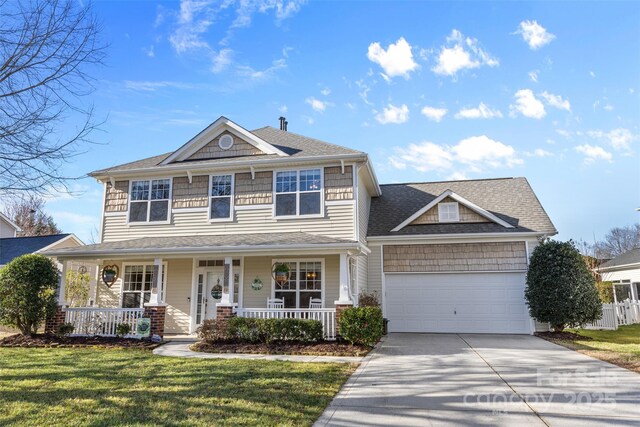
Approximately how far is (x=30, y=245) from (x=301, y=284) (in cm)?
1470

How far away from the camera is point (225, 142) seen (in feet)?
45.6

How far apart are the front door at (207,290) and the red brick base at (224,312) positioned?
2063 mm

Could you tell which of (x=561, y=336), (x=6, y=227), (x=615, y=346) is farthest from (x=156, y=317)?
(x=6, y=227)

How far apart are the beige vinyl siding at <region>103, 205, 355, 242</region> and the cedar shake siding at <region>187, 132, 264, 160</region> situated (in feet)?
6.39

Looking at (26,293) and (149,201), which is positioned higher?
(149,201)

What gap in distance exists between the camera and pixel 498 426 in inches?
175

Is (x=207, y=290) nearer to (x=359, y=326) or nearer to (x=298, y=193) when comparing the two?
(x=298, y=193)

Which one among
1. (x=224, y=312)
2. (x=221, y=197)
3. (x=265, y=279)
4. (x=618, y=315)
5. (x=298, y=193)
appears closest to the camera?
(x=224, y=312)

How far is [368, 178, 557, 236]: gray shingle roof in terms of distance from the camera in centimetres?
1400

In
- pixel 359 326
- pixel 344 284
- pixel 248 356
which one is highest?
pixel 344 284

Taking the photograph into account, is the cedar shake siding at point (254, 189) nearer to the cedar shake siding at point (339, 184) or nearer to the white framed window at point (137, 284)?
the cedar shake siding at point (339, 184)

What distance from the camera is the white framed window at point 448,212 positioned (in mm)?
14547

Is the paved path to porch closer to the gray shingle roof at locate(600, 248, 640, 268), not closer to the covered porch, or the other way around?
the covered porch

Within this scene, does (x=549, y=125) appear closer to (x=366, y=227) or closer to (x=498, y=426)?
(x=366, y=227)
